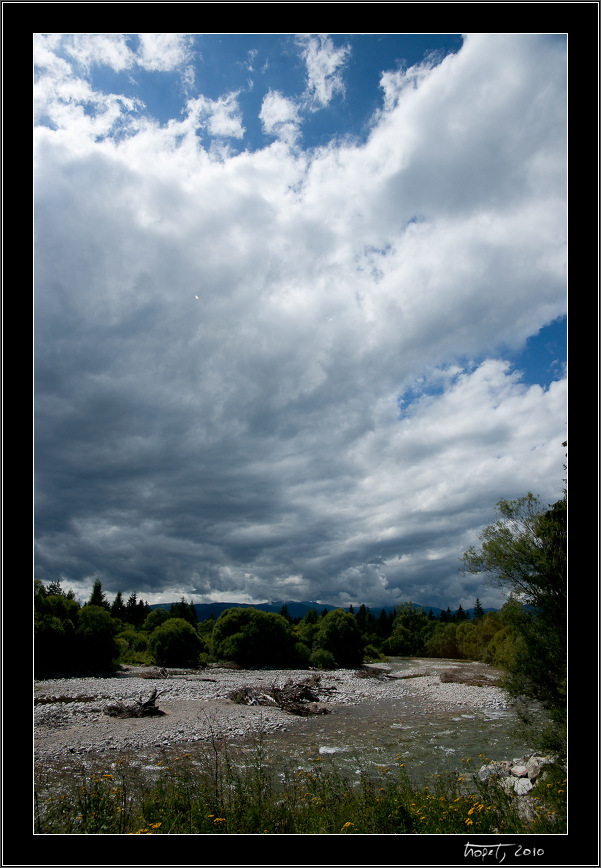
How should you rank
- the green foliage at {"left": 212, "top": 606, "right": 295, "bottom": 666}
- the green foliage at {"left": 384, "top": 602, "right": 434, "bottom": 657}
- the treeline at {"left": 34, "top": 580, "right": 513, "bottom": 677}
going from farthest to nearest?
the green foliage at {"left": 384, "top": 602, "right": 434, "bottom": 657}
the green foliage at {"left": 212, "top": 606, "right": 295, "bottom": 666}
the treeline at {"left": 34, "top": 580, "right": 513, "bottom": 677}

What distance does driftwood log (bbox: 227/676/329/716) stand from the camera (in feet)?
52.9

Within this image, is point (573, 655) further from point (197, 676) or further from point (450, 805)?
point (197, 676)

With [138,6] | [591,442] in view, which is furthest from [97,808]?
[138,6]

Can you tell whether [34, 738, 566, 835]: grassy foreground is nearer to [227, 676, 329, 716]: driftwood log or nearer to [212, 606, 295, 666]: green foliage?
[227, 676, 329, 716]: driftwood log

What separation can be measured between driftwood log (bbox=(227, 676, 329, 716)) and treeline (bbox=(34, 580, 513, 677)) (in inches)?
299

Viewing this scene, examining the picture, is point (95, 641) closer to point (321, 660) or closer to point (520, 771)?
point (321, 660)

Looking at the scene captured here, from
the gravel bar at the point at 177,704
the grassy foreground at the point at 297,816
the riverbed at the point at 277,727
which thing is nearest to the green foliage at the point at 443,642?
the gravel bar at the point at 177,704

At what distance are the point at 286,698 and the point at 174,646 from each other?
1401 centimetres

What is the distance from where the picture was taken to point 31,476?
2.60 meters

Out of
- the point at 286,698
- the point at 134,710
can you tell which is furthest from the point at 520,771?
the point at 286,698

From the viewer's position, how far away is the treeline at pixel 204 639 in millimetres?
23672

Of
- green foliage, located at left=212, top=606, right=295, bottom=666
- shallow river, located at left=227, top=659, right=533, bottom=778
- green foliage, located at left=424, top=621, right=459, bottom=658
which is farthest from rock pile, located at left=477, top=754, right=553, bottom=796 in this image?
green foliage, located at left=424, top=621, right=459, bottom=658

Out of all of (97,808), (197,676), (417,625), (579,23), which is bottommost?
(417,625)

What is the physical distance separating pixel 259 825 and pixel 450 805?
6.59 ft
